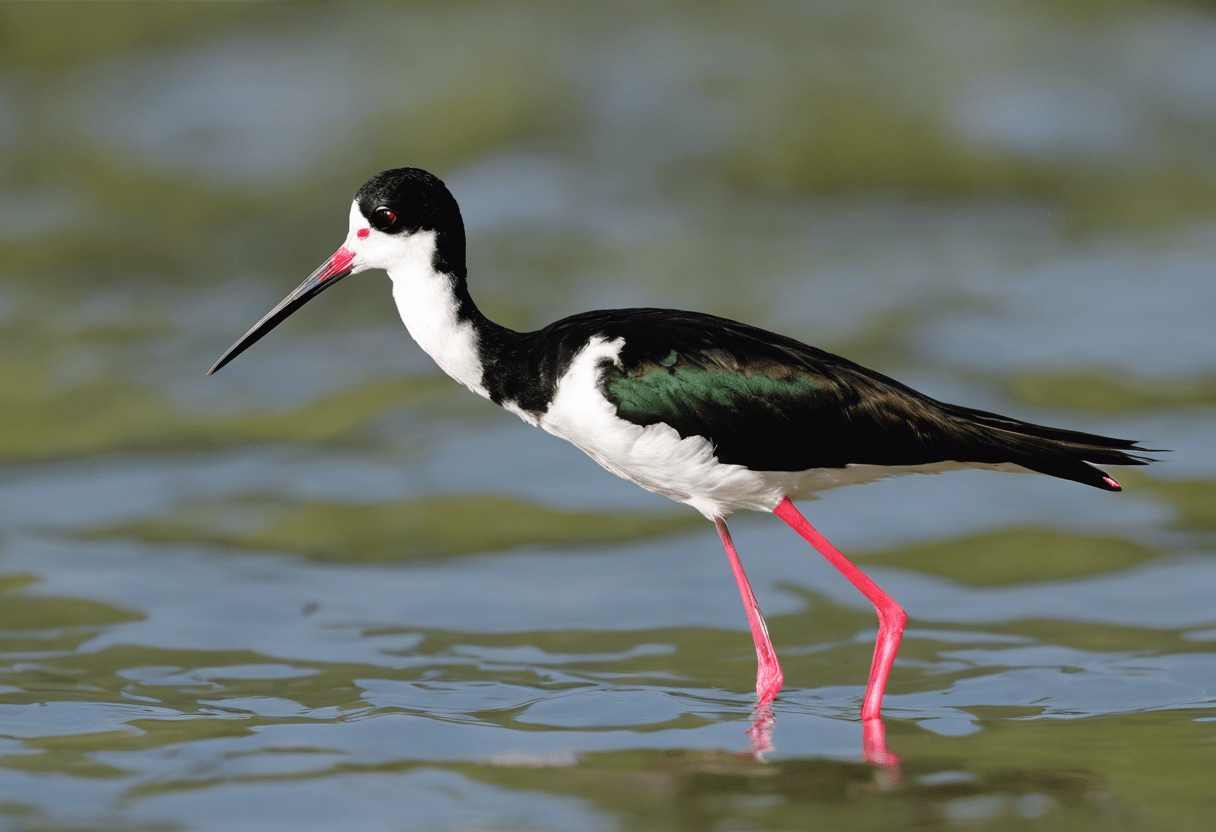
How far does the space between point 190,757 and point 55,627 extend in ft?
10.7

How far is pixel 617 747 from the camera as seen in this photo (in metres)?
6.51

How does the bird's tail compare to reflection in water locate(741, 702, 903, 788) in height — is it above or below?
above

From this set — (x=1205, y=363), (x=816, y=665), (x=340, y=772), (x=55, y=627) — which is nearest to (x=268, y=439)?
(x=55, y=627)

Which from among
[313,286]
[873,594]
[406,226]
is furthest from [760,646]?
[313,286]

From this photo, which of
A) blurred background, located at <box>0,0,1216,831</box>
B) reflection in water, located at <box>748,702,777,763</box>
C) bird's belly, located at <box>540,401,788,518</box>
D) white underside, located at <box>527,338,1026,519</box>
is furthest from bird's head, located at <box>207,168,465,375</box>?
reflection in water, located at <box>748,702,777,763</box>

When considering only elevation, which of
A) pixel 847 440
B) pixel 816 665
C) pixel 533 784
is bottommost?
pixel 533 784

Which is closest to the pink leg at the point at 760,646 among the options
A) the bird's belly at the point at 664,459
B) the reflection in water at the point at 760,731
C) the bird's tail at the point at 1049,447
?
the reflection in water at the point at 760,731

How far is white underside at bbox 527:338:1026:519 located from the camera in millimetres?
6684

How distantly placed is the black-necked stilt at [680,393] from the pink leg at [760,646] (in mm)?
523

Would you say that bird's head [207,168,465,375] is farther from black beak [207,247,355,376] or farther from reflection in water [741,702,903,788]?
reflection in water [741,702,903,788]

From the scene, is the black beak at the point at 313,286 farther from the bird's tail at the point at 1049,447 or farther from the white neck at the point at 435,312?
the bird's tail at the point at 1049,447

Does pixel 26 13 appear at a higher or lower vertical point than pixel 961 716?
higher

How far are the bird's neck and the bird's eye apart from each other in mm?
165

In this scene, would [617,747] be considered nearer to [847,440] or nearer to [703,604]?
[847,440]
